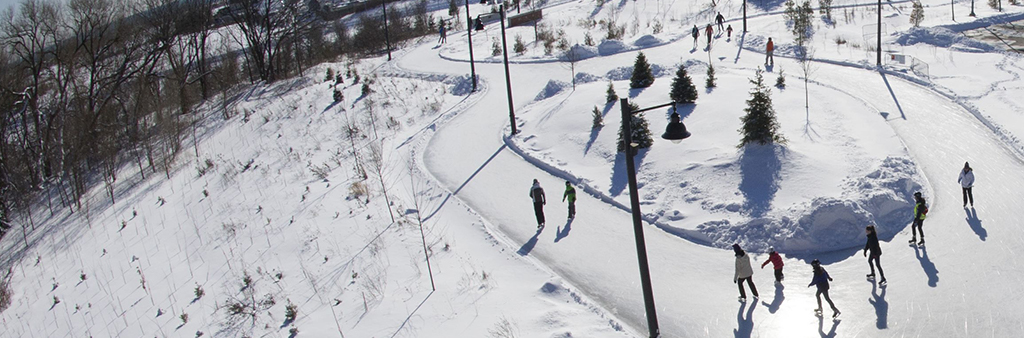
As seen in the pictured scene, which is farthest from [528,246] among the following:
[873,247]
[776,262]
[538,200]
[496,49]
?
[496,49]

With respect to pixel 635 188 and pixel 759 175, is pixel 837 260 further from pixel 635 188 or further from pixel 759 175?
pixel 635 188

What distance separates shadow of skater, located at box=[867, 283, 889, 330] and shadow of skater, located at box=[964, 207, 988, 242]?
9.94 ft

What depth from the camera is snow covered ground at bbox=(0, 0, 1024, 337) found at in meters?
11.7

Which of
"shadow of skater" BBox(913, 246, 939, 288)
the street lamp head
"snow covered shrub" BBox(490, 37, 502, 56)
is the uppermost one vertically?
the street lamp head

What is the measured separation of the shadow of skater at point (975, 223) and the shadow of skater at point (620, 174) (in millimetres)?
6788

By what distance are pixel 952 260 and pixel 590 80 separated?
1681cm

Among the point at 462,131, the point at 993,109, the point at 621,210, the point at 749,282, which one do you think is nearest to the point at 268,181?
the point at 462,131

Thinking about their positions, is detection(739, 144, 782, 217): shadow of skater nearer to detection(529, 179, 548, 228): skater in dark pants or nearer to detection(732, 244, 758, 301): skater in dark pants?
detection(732, 244, 758, 301): skater in dark pants

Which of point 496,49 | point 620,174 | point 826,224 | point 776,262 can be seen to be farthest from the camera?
point 496,49

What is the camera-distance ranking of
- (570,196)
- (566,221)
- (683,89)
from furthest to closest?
(683,89) → (566,221) → (570,196)

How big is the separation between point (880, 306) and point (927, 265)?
1.85 meters

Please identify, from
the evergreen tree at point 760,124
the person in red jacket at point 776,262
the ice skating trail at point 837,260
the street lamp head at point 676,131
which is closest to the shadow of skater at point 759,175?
the evergreen tree at point 760,124

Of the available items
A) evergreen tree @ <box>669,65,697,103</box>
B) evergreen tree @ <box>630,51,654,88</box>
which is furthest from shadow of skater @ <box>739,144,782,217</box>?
evergreen tree @ <box>630,51,654,88</box>

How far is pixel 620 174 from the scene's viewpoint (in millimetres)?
17766
